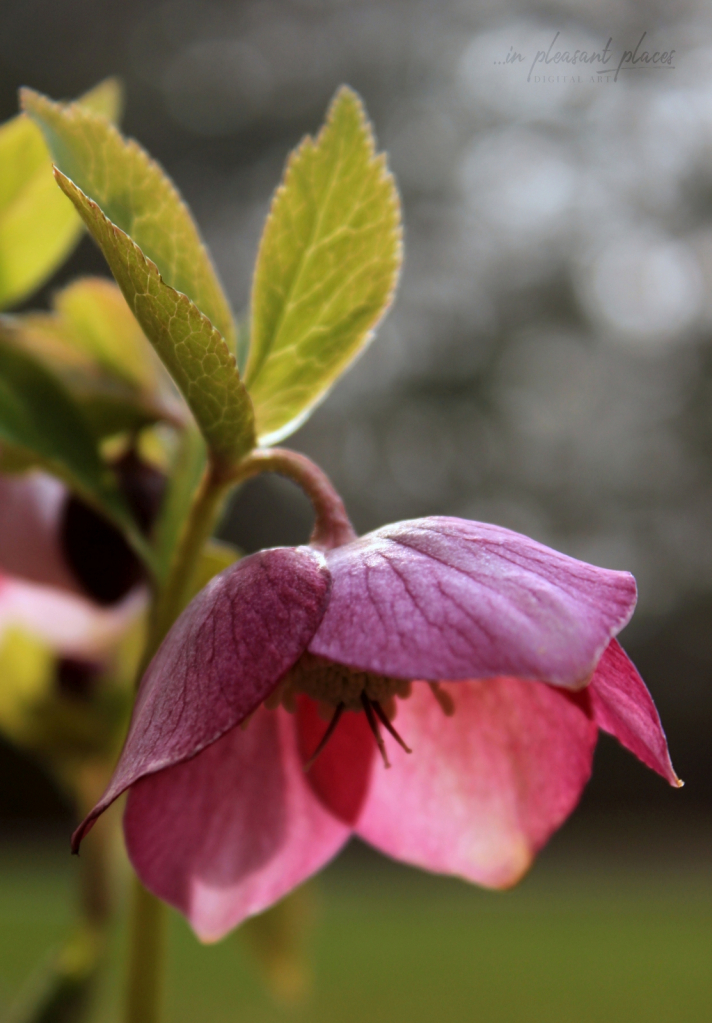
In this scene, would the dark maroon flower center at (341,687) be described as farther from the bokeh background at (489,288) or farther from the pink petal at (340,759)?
the bokeh background at (489,288)

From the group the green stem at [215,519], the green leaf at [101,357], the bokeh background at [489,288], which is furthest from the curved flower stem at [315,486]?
the bokeh background at [489,288]

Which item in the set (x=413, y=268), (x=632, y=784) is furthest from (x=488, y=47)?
(x=632, y=784)

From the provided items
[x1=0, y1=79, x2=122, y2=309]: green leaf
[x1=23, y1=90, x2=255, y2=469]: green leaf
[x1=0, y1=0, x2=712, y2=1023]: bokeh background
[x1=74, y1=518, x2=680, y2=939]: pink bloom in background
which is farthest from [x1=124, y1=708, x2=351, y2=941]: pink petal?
[x1=0, y1=0, x2=712, y2=1023]: bokeh background

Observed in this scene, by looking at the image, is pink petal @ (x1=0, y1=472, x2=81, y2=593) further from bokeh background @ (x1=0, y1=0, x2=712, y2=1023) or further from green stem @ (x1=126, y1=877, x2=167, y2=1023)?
bokeh background @ (x1=0, y1=0, x2=712, y2=1023)

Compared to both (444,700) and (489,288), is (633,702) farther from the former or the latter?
(489,288)

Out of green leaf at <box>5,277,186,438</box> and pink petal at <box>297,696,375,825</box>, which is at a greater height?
green leaf at <box>5,277,186,438</box>

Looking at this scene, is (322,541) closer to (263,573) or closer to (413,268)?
(263,573)

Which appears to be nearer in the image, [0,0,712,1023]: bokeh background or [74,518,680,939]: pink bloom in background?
[74,518,680,939]: pink bloom in background
